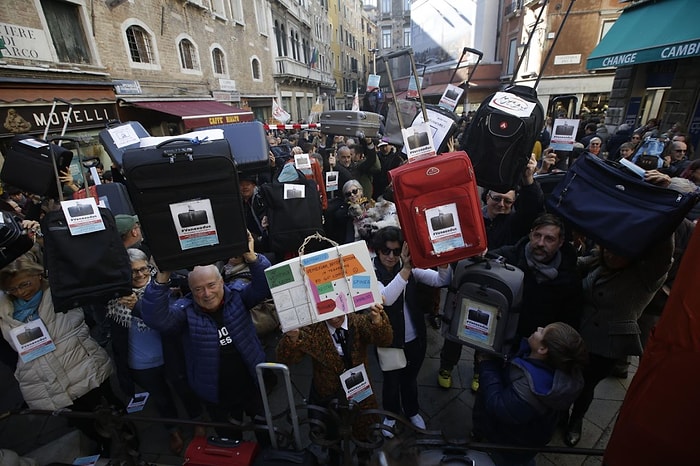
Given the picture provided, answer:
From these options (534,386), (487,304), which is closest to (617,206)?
(487,304)

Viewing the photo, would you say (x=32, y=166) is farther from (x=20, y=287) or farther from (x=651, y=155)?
(x=651, y=155)

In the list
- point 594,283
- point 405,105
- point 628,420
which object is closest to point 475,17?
point 405,105

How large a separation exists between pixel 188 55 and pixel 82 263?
45.2 ft

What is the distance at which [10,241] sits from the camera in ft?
6.46

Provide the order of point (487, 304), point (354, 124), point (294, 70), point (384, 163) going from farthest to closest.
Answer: point (294, 70) → point (384, 163) → point (354, 124) → point (487, 304)

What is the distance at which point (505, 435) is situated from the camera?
210 cm

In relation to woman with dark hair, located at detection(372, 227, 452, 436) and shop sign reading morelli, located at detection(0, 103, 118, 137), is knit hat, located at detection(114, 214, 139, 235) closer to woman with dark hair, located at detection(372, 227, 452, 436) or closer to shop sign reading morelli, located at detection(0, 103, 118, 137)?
woman with dark hair, located at detection(372, 227, 452, 436)

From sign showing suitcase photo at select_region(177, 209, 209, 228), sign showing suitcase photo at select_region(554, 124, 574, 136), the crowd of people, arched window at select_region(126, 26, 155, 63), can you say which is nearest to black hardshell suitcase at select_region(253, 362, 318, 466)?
the crowd of people

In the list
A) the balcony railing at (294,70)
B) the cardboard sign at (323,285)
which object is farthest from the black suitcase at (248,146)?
the balcony railing at (294,70)

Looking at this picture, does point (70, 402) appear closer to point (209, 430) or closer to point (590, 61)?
point (209, 430)

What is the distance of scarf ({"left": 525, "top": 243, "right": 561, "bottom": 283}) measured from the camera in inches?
94.3

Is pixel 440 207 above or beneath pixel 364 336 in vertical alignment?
above

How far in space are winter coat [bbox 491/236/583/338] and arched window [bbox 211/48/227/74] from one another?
52.1 feet

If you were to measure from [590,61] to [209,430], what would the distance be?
541 inches
